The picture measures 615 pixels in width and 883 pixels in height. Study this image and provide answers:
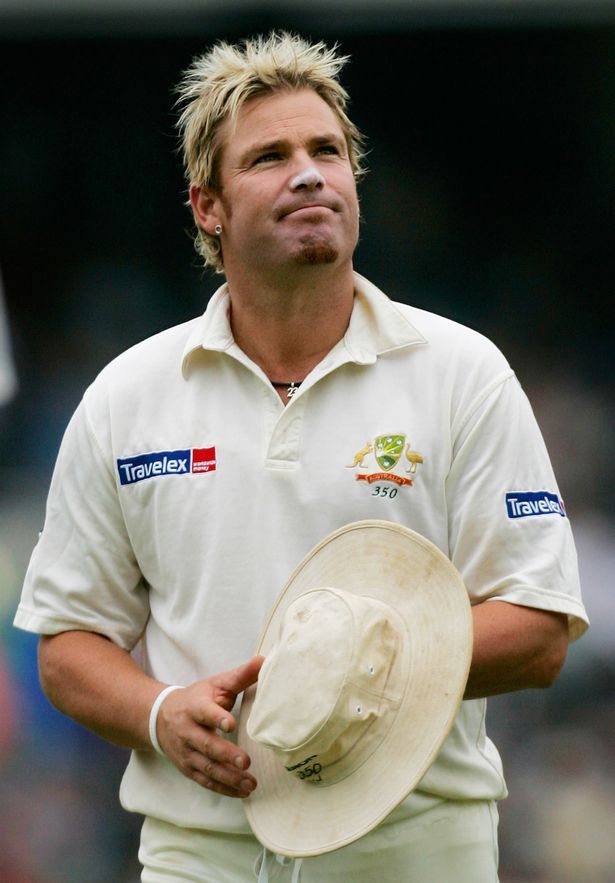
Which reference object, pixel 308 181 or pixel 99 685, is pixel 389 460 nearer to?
pixel 308 181

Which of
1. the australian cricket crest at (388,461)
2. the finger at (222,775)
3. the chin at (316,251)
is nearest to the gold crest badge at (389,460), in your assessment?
the australian cricket crest at (388,461)

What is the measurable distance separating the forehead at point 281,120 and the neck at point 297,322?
0.32 meters

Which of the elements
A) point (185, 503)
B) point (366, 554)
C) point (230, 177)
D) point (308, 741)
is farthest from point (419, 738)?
point (230, 177)

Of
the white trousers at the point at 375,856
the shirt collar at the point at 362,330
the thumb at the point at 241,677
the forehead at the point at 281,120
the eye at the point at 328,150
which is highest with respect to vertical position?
the forehead at the point at 281,120

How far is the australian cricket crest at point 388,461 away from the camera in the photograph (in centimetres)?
300

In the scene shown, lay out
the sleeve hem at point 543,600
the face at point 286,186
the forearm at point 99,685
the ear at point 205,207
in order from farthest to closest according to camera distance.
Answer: the ear at point 205,207, the face at point 286,186, the forearm at point 99,685, the sleeve hem at point 543,600

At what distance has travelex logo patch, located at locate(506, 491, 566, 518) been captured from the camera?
2.98 meters

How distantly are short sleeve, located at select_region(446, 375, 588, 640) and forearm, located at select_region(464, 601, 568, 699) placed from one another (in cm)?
3

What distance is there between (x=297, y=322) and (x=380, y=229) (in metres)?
3.93

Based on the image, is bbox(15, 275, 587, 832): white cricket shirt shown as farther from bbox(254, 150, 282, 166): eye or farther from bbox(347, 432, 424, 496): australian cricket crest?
bbox(254, 150, 282, 166): eye

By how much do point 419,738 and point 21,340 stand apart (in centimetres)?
472

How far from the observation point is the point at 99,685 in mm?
3104

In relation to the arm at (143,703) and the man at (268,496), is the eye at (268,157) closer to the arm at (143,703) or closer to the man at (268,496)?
the man at (268,496)

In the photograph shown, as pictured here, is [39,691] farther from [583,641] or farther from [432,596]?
[432,596]
